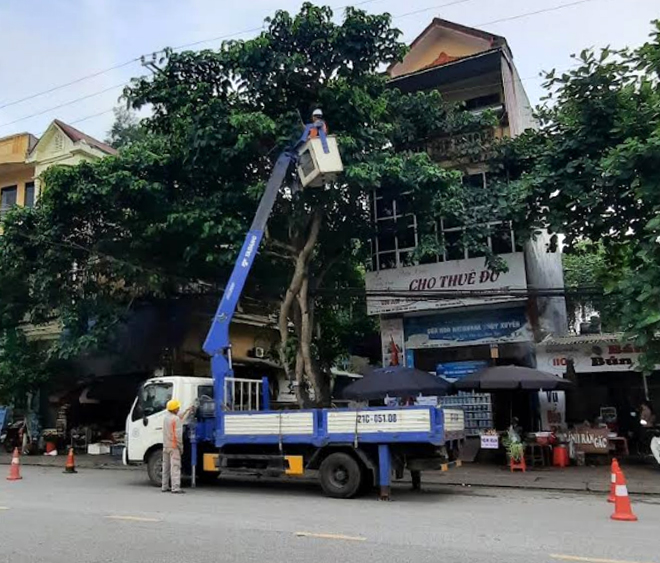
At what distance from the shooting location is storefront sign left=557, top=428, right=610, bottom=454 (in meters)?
15.8

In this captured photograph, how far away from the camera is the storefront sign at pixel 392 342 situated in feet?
63.9

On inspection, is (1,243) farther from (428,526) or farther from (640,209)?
(640,209)

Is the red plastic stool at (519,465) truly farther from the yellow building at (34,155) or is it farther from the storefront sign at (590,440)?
the yellow building at (34,155)

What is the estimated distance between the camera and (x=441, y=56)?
65.9 feet

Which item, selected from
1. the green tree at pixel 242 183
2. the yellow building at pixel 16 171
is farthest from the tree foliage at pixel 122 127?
the green tree at pixel 242 183

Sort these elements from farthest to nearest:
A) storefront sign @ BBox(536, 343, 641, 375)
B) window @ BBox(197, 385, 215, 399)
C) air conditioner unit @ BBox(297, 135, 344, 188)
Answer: storefront sign @ BBox(536, 343, 641, 375) → air conditioner unit @ BBox(297, 135, 344, 188) → window @ BBox(197, 385, 215, 399)

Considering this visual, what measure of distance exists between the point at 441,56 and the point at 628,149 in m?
8.83

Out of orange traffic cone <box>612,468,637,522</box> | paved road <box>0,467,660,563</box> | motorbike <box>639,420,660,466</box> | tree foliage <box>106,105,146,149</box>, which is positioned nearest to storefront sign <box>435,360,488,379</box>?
motorbike <box>639,420,660,466</box>

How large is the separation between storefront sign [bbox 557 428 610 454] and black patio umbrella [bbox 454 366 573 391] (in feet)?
5.23

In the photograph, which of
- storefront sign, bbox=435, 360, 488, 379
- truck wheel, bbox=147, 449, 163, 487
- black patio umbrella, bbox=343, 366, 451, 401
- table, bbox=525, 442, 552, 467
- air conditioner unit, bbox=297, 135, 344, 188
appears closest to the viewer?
truck wheel, bbox=147, 449, 163, 487

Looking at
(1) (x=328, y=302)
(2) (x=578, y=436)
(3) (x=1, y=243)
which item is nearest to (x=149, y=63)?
(3) (x=1, y=243)

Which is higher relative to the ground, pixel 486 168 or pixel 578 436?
pixel 486 168

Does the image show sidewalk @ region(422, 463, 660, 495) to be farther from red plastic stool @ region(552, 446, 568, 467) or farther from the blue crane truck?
the blue crane truck

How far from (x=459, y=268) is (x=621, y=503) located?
10181 millimetres
